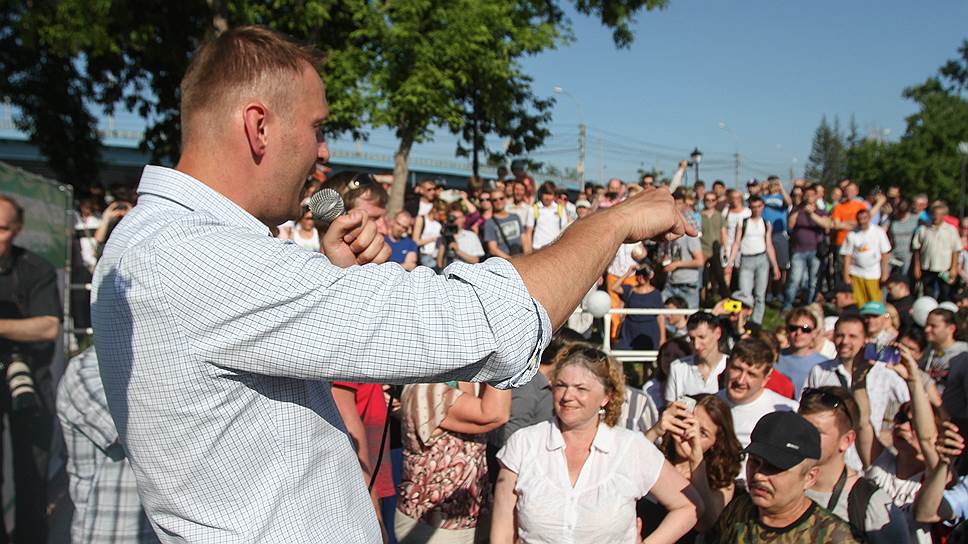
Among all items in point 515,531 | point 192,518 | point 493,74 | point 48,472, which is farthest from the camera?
point 493,74

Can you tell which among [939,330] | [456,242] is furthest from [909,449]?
[456,242]

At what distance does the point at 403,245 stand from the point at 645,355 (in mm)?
3769

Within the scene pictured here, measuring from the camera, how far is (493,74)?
18.2 metres

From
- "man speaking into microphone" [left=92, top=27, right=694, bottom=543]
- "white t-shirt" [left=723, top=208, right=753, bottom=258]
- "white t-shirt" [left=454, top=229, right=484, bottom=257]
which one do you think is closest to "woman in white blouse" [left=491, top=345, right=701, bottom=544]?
"man speaking into microphone" [left=92, top=27, right=694, bottom=543]

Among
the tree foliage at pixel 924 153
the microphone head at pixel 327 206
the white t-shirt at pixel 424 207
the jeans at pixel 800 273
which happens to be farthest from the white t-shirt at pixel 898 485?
the tree foliage at pixel 924 153

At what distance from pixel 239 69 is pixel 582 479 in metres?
2.78

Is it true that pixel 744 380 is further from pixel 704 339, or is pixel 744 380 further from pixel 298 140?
pixel 298 140

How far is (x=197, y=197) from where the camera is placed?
60.2 inches

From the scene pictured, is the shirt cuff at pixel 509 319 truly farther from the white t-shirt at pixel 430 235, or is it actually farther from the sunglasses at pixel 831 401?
the white t-shirt at pixel 430 235

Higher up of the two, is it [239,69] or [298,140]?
[239,69]

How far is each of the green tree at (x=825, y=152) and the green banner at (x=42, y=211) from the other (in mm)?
94990

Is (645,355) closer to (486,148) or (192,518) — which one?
(192,518)

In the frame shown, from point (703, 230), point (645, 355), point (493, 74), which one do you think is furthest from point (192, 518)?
point (493, 74)

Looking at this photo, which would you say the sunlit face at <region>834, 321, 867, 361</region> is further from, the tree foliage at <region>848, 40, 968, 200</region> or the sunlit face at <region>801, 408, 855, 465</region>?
the tree foliage at <region>848, 40, 968, 200</region>
